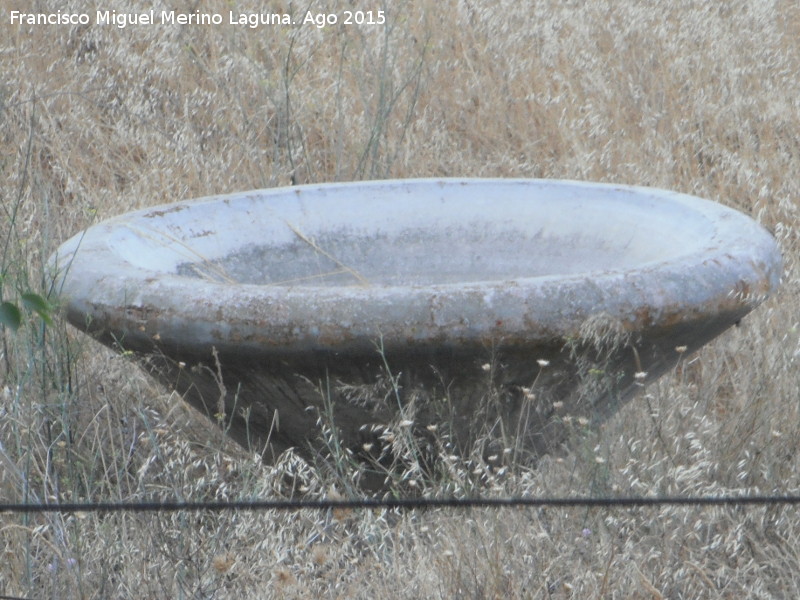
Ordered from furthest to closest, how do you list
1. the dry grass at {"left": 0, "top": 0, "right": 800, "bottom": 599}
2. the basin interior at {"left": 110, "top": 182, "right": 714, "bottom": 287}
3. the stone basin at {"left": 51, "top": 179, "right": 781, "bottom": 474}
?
1. the basin interior at {"left": 110, "top": 182, "right": 714, "bottom": 287}
2. the dry grass at {"left": 0, "top": 0, "right": 800, "bottom": 599}
3. the stone basin at {"left": 51, "top": 179, "right": 781, "bottom": 474}

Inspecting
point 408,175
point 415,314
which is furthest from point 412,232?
point 408,175

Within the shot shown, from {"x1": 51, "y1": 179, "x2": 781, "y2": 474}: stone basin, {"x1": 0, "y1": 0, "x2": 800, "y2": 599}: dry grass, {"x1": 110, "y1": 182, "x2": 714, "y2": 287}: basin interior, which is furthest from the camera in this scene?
{"x1": 110, "y1": 182, "x2": 714, "y2": 287}: basin interior

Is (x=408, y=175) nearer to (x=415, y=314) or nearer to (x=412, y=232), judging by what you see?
(x=412, y=232)

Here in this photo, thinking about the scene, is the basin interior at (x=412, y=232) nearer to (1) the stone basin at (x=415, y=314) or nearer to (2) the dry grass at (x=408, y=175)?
(1) the stone basin at (x=415, y=314)

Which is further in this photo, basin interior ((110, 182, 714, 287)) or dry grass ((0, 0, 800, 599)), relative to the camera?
basin interior ((110, 182, 714, 287))

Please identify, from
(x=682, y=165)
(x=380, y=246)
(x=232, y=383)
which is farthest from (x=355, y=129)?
(x=232, y=383)

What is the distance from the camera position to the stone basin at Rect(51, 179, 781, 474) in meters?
1.69

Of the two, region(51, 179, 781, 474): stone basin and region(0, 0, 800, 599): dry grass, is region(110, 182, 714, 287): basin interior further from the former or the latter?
region(0, 0, 800, 599): dry grass

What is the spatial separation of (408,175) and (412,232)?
66.9 inches

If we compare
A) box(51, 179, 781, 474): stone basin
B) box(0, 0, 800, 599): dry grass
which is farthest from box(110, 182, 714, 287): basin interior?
box(0, 0, 800, 599): dry grass

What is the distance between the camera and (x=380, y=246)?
8.39 ft

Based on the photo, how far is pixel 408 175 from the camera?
4.23 m

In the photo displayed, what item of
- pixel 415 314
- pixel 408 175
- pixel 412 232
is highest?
pixel 415 314

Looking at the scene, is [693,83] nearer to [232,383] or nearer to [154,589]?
[232,383]
